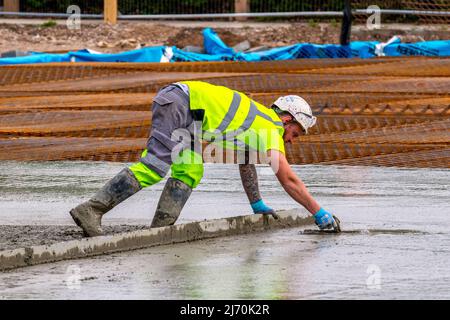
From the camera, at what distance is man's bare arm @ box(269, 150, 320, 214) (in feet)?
28.7

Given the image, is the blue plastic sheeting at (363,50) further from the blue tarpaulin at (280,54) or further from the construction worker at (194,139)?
the construction worker at (194,139)

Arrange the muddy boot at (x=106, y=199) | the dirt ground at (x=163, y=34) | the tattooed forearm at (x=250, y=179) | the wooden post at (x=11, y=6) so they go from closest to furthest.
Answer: the muddy boot at (x=106, y=199)
the tattooed forearm at (x=250, y=179)
the dirt ground at (x=163, y=34)
the wooden post at (x=11, y=6)

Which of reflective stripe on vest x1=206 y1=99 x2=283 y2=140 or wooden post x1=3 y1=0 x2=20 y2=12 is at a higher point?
reflective stripe on vest x1=206 y1=99 x2=283 y2=140

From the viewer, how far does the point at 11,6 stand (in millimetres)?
32188

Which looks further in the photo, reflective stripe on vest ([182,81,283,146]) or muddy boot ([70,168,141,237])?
reflective stripe on vest ([182,81,283,146])

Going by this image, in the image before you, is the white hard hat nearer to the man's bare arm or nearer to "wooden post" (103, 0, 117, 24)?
the man's bare arm

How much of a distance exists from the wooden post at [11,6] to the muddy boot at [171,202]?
2375 cm

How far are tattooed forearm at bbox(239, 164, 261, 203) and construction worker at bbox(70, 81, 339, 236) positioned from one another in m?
0.38

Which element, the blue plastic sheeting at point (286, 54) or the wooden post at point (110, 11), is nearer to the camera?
the blue plastic sheeting at point (286, 54)

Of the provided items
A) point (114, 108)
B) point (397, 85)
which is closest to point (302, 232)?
point (114, 108)

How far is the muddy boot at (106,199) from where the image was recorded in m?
8.74

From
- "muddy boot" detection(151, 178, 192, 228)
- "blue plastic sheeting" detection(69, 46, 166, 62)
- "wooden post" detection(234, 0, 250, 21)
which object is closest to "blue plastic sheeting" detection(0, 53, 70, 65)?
"blue plastic sheeting" detection(69, 46, 166, 62)

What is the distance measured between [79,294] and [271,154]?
2.26 m

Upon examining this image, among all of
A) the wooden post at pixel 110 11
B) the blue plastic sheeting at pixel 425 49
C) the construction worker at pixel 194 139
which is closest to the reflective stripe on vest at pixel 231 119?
the construction worker at pixel 194 139
